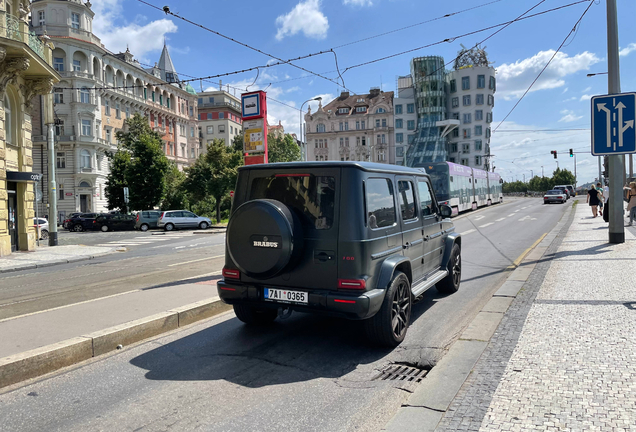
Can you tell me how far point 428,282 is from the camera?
641cm

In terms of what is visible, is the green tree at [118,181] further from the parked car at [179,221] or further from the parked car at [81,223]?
the parked car at [179,221]

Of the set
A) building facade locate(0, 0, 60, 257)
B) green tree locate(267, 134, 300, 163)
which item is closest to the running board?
building facade locate(0, 0, 60, 257)

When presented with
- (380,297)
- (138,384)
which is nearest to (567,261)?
(380,297)

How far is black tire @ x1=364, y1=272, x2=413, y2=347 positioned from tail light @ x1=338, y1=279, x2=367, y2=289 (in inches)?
16.0

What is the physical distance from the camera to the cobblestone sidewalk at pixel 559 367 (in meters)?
3.22

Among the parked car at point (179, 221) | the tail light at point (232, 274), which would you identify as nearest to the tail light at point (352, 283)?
the tail light at point (232, 274)

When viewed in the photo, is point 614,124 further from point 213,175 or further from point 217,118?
point 217,118

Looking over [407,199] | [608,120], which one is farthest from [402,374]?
[608,120]

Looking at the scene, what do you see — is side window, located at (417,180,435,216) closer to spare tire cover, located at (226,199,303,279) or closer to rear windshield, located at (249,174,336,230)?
rear windshield, located at (249,174,336,230)

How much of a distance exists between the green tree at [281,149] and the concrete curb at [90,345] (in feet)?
217

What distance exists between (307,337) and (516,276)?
479 cm

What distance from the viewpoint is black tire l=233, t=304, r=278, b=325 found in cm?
594

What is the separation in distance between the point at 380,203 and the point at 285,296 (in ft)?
4.75

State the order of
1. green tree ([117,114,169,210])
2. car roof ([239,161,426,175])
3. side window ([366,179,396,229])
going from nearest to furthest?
car roof ([239,161,426,175]), side window ([366,179,396,229]), green tree ([117,114,169,210])
